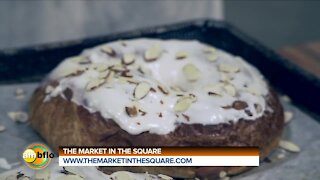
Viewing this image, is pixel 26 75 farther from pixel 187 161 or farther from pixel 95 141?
pixel 187 161

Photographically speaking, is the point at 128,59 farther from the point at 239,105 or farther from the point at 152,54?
the point at 239,105

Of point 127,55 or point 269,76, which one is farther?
point 269,76

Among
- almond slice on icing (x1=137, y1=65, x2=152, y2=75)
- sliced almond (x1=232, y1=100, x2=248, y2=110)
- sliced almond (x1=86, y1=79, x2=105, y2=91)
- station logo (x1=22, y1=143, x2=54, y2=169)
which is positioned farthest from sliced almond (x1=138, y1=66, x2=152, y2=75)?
station logo (x1=22, y1=143, x2=54, y2=169)

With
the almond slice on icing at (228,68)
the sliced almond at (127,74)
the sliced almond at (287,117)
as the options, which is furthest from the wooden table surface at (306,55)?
the sliced almond at (127,74)

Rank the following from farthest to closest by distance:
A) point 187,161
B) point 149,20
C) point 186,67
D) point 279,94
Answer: point 149,20 → point 279,94 → point 186,67 → point 187,161

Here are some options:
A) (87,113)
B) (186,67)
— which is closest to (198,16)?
(186,67)

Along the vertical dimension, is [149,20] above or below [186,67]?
below
